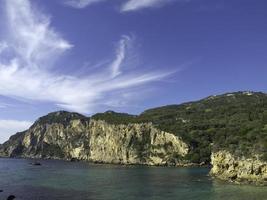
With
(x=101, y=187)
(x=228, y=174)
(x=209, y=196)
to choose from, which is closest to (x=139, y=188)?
(x=101, y=187)

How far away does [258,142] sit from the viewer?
10706cm

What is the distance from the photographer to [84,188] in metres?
88.3

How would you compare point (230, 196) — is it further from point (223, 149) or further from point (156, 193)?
point (223, 149)

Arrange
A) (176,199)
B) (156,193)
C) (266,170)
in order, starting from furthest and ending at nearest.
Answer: (266,170) < (156,193) < (176,199)

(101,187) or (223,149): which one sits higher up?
(223,149)

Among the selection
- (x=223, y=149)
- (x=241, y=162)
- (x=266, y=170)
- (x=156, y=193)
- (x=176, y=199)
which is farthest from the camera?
(x=223, y=149)

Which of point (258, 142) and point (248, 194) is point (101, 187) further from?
point (258, 142)

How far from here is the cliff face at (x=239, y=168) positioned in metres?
96.2

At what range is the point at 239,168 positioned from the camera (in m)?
102

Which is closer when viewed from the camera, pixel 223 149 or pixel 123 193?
pixel 123 193

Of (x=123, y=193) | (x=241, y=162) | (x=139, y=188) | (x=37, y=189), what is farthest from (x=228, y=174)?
(x=37, y=189)

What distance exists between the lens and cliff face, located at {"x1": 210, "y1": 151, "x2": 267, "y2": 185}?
316 ft

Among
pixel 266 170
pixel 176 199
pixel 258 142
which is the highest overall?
pixel 258 142

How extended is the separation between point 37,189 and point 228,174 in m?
45.4
